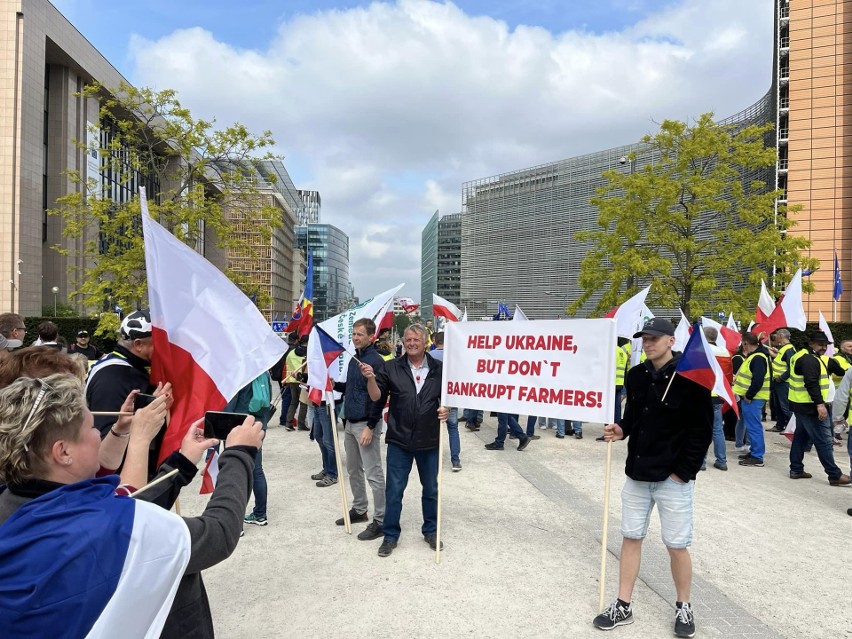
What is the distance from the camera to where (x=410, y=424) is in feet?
17.3

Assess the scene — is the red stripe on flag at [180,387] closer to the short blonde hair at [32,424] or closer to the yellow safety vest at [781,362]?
the short blonde hair at [32,424]

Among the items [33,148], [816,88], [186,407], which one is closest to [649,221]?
[186,407]

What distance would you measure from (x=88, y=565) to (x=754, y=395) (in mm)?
9702

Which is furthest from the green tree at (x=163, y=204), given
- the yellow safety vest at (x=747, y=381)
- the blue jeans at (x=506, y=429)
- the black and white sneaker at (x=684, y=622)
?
the black and white sneaker at (x=684, y=622)

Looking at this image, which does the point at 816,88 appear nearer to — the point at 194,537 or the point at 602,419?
the point at 602,419

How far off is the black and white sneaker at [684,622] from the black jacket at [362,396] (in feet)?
9.83

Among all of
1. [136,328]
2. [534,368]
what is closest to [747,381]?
[534,368]

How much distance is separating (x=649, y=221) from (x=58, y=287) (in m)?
40.9

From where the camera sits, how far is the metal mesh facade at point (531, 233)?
6806 centimetres

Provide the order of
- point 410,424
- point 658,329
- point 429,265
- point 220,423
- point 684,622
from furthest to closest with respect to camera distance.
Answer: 1. point 429,265
2. point 410,424
3. point 658,329
4. point 684,622
5. point 220,423

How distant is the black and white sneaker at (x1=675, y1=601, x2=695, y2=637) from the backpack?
425 centimetres

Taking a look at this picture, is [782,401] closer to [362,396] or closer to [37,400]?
[362,396]

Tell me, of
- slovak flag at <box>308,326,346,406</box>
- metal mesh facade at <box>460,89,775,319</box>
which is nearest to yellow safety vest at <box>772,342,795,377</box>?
slovak flag at <box>308,326,346,406</box>

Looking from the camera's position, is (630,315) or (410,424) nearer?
(410,424)
